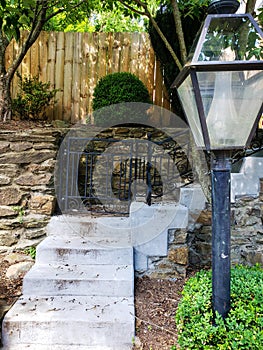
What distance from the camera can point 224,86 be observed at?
4.08 feet

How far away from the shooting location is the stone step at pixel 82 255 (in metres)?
2.46

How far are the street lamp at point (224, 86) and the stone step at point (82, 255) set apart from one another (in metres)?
1.27

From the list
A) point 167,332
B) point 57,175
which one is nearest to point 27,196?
point 57,175

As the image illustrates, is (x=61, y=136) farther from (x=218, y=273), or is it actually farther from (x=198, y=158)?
(x=218, y=273)

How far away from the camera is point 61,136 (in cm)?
343

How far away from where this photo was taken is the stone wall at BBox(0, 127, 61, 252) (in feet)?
9.37

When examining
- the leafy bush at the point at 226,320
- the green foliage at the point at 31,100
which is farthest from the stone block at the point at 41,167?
the leafy bush at the point at 226,320

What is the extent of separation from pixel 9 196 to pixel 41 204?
12.1 inches

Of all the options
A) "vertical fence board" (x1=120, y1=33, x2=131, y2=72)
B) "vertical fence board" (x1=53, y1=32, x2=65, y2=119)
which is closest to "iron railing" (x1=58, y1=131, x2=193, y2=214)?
"vertical fence board" (x1=53, y1=32, x2=65, y2=119)

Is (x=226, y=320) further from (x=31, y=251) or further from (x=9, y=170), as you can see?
(x=9, y=170)

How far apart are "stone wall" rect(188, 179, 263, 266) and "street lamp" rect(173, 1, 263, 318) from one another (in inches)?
58.4

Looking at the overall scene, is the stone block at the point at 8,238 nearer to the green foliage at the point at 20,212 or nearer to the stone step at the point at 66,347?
the green foliage at the point at 20,212

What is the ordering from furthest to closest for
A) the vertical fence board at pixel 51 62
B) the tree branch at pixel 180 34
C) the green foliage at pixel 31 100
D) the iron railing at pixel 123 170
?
the vertical fence board at pixel 51 62
the green foliage at pixel 31 100
the iron railing at pixel 123 170
the tree branch at pixel 180 34

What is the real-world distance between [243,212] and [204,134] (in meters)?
1.75
